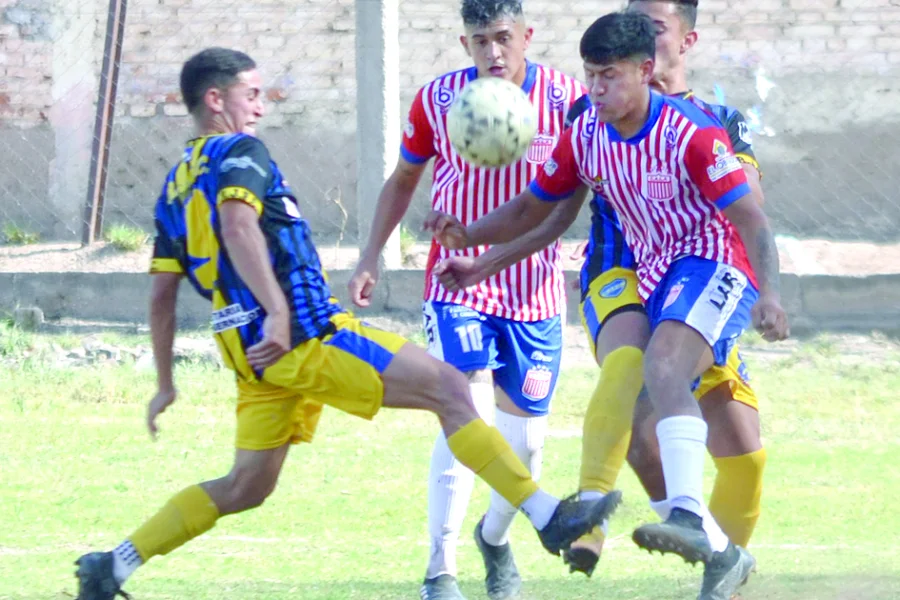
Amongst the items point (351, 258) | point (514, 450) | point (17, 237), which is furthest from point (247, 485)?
point (17, 237)

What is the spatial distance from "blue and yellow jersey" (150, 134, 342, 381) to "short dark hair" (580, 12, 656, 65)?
1191 mm

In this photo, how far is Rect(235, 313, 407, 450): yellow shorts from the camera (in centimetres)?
462

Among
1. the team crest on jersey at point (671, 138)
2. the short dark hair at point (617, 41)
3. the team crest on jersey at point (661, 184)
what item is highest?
the short dark hair at point (617, 41)

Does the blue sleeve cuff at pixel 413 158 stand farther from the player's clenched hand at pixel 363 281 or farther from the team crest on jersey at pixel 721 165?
the team crest on jersey at pixel 721 165

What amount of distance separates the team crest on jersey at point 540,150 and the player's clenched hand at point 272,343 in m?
1.60

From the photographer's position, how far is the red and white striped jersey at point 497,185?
572 centimetres

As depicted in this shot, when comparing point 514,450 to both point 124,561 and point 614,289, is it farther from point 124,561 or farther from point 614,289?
point 124,561

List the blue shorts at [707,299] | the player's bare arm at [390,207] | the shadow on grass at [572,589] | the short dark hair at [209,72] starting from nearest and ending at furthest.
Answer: the blue shorts at [707,299] → the short dark hair at [209,72] → the shadow on grass at [572,589] → the player's bare arm at [390,207]

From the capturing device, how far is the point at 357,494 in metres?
7.13

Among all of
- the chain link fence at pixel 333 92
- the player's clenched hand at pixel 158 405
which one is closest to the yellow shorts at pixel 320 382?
the player's clenched hand at pixel 158 405

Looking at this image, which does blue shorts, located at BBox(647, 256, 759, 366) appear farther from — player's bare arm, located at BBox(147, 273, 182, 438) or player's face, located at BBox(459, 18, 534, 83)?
player's bare arm, located at BBox(147, 273, 182, 438)

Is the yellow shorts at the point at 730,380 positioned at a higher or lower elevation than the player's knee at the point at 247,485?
higher

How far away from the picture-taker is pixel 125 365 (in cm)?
1027

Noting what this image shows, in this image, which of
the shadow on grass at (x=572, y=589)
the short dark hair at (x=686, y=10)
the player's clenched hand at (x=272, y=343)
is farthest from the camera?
the short dark hair at (x=686, y=10)
